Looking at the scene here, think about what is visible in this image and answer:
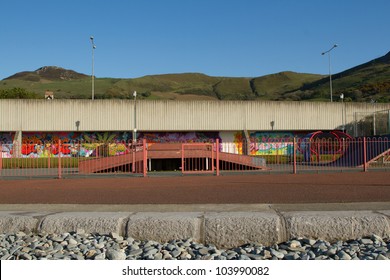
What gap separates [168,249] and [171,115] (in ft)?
118

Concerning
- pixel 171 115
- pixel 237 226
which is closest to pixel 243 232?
pixel 237 226

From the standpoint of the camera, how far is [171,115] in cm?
4088

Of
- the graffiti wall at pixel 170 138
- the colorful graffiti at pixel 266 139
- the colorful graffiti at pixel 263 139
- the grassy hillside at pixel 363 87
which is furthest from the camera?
the grassy hillside at pixel 363 87

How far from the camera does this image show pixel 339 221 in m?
5.47

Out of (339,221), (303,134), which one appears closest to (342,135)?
(303,134)

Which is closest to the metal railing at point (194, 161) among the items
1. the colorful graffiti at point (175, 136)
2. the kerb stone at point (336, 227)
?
the kerb stone at point (336, 227)

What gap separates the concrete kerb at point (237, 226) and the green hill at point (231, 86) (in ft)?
211

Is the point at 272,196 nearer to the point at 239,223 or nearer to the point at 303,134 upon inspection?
the point at 239,223

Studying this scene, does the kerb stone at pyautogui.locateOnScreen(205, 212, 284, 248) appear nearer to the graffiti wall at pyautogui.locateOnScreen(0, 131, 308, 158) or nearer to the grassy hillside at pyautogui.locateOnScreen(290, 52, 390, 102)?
the graffiti wall at pyautogui.locateOnScreen(0, 131, 308, 158)

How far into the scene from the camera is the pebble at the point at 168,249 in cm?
472

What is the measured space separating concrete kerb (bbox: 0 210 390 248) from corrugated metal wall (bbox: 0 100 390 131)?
115ft

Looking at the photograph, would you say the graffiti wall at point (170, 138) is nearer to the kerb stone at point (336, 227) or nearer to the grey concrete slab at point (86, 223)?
the grey concrete slab at point (86, 223)

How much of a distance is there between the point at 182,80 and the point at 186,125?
12561 centimetres
